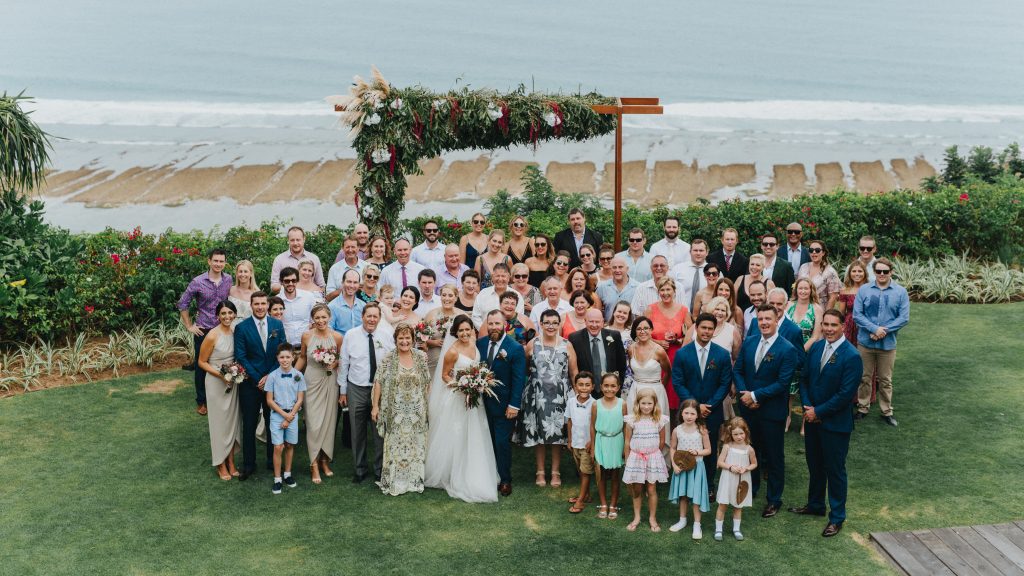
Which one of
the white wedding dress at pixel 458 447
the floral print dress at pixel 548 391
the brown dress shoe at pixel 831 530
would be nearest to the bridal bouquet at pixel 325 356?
the white wedding dress at pixel 458 447

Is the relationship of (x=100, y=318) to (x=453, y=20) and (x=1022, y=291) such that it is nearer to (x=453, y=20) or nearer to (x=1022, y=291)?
(x=1022, y=291)

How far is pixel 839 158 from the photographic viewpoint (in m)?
37.8

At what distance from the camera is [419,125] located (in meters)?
11.9

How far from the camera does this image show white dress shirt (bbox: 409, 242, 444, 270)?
11.1 meters

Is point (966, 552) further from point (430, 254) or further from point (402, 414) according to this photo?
point (430, 254)

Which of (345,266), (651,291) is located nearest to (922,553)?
(651,291)

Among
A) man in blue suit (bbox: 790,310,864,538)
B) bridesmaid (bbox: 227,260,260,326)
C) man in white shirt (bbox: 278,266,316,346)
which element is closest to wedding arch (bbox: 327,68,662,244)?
bridesmaid (bbox: 227,260,260,326)

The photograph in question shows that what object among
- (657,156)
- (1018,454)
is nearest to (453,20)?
(657,156)

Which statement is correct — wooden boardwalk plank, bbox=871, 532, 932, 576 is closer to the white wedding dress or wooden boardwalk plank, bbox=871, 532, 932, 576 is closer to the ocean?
the white wedding dress

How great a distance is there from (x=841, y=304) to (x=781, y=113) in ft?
145

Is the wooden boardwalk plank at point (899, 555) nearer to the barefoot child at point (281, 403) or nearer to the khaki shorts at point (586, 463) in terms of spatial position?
the khaki shorts at point (586, 463)

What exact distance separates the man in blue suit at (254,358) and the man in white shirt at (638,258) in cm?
410

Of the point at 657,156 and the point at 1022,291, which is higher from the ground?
the point at 657,156

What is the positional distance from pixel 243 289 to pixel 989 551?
23.9ft
